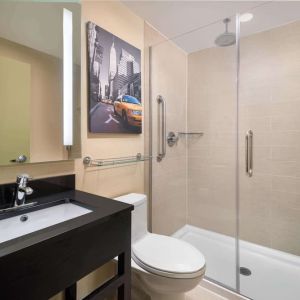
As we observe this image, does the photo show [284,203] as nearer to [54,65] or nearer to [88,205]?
[88,205]

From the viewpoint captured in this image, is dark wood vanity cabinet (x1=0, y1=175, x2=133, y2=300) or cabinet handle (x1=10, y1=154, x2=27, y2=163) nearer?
dark wood vanity cabinet (x1=0, y1=175, x2=133, y2=300)

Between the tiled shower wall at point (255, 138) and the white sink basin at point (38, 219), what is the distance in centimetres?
179

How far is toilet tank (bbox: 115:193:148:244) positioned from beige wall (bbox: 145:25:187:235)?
19.3 inches

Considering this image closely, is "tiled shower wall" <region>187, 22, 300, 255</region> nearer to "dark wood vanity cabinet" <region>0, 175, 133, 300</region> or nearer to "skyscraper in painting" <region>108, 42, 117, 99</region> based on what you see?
"skyscraper in painting" <region>108, 42, 117, 99</region>

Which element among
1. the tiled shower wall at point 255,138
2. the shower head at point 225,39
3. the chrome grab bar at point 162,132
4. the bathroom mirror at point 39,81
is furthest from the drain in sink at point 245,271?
the shower head at point 225,39

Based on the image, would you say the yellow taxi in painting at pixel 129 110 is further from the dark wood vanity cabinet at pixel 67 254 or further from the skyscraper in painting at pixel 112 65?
the dark wood vanity cabinet at pixel 67 254

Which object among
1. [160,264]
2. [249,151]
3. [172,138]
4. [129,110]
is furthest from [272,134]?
[160,264]

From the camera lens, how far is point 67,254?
78cm

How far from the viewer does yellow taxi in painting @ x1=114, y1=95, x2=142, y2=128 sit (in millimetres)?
1685

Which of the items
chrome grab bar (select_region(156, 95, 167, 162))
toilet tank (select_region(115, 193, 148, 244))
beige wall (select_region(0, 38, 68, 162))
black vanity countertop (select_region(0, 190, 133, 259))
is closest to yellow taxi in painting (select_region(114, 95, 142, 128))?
chrome grab bar (select_region(156, 95, 167, 162))

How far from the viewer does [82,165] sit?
145cm

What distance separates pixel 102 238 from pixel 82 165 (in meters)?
0.66

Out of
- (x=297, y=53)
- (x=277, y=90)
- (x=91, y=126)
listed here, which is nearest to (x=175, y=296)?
(x=91, y=126)

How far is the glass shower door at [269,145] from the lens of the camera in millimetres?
1969
